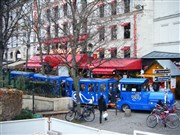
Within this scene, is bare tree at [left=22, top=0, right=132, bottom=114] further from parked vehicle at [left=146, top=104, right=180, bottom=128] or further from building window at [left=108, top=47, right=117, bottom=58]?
parked vehicle at [left=146, top=104, right=180, bottom=128]

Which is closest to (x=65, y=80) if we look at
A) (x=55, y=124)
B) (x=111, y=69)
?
(x=111, y=69)

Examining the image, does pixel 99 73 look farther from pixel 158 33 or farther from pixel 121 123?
pixel 121 123

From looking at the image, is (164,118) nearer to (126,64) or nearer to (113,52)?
(126,64)

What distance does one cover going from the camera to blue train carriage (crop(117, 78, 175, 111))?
71.5 feet

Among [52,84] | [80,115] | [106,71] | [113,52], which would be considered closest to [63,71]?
[106,71]

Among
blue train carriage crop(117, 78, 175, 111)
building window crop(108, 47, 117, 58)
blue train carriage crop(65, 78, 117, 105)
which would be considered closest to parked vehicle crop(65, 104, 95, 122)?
blue train carriage crop(117, 78, 175, 111)

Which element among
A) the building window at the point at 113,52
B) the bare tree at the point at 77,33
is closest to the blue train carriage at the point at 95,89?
the bare tree at the point at 77,33

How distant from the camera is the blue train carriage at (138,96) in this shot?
2178 cm

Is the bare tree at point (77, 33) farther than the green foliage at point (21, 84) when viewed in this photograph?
No

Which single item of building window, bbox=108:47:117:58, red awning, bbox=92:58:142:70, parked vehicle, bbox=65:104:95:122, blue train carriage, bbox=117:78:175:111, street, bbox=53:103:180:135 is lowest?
street, bbox=53:103:180:135

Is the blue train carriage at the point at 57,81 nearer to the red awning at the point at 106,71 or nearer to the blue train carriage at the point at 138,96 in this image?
the red awning at the point at 106,71

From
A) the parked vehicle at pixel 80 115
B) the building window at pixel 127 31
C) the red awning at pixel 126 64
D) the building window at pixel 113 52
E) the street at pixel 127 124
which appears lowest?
the street at pixel 127 124

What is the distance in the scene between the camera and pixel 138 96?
22.7 metres

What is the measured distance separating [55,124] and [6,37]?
1154 centimetres
